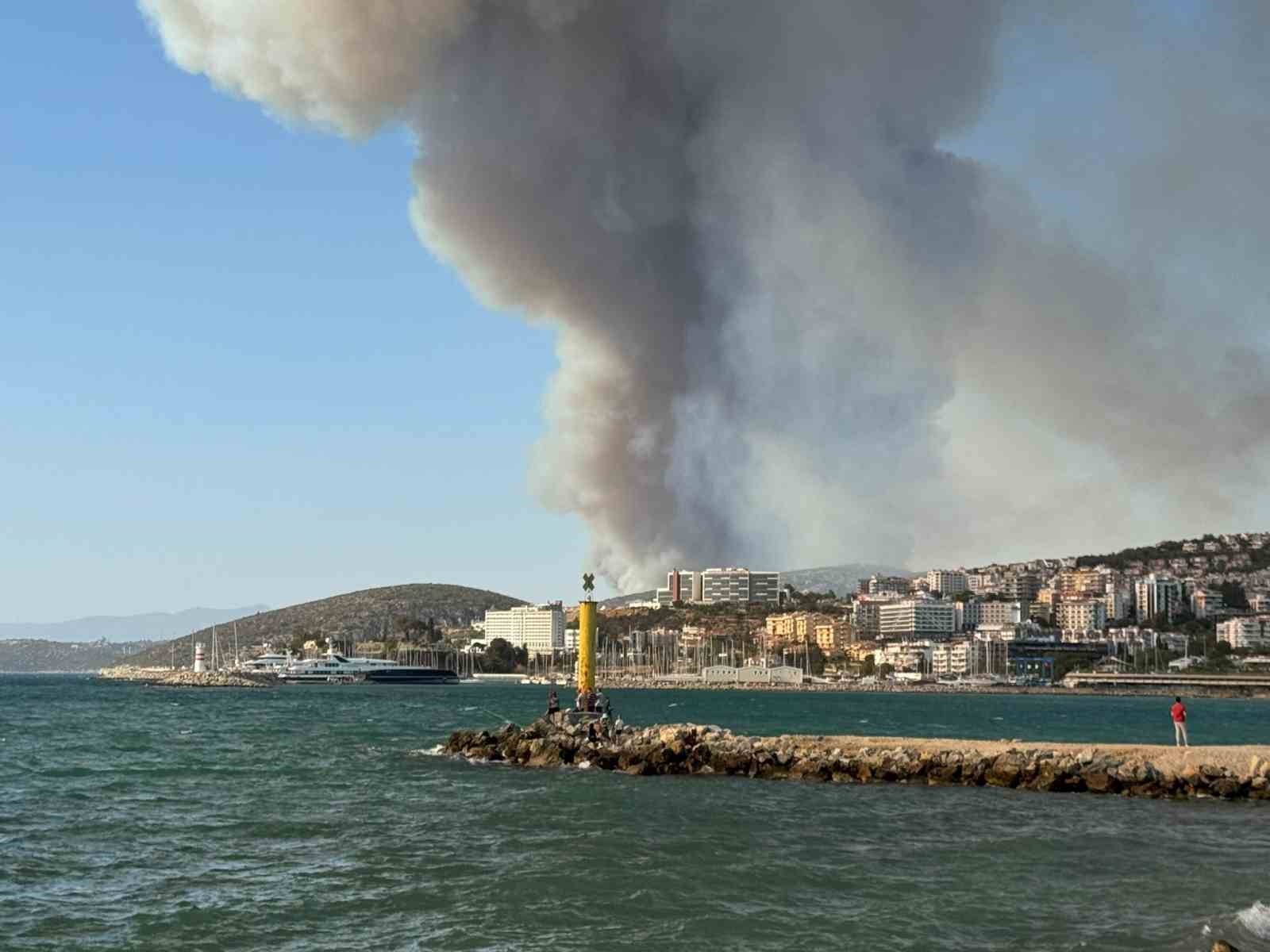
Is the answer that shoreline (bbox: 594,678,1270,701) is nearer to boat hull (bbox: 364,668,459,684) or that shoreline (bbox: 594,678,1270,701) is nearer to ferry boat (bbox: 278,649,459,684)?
boat hull (bbox: 364,668,459,684)

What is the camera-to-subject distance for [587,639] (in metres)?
45.3

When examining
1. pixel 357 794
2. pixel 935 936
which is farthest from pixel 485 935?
pixel 357 794

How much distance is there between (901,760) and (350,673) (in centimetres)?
15318

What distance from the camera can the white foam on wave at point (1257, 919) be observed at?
16.7 metres

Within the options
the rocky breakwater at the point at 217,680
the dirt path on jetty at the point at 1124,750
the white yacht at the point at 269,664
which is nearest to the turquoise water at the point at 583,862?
the dirt path on jetty at the point at 1124,750

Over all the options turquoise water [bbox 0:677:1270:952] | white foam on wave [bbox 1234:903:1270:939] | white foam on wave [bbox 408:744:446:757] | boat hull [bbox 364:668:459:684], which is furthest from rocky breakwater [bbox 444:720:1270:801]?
boat hull [bbox 364:668:459:684]

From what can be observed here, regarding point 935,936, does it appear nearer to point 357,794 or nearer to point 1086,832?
point 1086,832

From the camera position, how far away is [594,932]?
54.6 feet

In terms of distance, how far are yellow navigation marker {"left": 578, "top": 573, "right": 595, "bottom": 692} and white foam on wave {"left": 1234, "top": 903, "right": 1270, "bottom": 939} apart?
2866cm

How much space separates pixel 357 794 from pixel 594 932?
16.5m

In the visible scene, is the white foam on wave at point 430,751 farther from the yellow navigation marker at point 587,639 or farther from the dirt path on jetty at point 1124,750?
the dirt path on jetty at point 1124,750

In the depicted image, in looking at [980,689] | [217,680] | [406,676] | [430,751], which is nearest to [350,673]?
[406,676]

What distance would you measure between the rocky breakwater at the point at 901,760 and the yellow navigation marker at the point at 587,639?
8.39ft

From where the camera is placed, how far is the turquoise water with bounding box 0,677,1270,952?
16.7 meters
